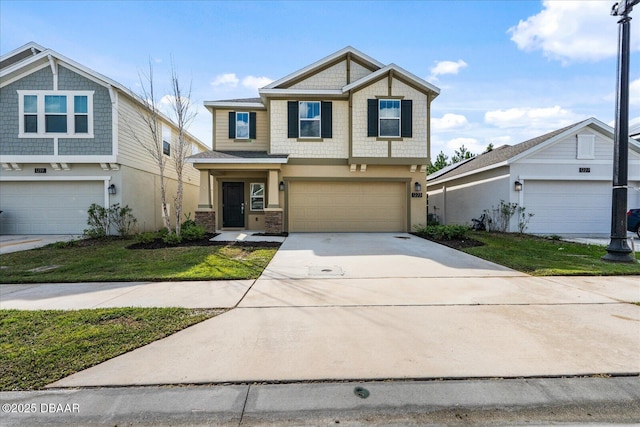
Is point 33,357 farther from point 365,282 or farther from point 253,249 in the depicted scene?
point 253,249

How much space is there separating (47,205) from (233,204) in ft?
22.9

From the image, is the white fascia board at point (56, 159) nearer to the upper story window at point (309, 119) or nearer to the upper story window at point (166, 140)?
the upper story window at point (166, 140)

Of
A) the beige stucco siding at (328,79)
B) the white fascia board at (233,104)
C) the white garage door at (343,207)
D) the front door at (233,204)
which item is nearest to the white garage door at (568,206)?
the white garage door at (343,207)

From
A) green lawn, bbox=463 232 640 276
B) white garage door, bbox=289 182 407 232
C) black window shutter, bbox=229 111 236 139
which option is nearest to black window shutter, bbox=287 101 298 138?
white garage door, bbox=289 182 407 232

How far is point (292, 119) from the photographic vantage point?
12914 mm

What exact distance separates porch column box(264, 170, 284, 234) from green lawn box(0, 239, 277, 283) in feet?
9.92

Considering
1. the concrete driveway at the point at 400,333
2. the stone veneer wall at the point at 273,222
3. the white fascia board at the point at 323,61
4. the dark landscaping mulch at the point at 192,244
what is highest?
the white fascia board at the point at 323,61

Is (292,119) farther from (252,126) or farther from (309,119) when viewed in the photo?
(252,126)

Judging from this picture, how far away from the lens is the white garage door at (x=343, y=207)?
13.3 metres

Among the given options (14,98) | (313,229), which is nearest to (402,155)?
(313,229)

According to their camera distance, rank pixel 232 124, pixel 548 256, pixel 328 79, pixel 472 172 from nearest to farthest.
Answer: pixel 548 256, pixel 328 79, pixel 232 124, pixel 472 172

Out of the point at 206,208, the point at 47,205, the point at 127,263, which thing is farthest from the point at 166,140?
the point at 127,263

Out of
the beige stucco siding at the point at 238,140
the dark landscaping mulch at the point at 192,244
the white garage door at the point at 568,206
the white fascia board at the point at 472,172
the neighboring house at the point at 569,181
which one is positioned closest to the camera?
the dark landscaping mulch at the point at 192,244

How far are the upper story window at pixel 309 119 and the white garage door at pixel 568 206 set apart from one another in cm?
854
